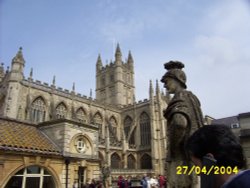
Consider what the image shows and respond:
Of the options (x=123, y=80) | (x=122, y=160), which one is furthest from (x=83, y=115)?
(x=123, y=80)

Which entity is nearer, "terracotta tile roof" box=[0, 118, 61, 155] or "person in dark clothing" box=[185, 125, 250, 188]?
"person in dark clothing" box=[185, 125, 250, 188]

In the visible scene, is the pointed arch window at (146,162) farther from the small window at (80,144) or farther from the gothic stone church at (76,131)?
the small window at (80,144)

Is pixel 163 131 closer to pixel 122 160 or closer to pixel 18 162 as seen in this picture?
pixel 122 160

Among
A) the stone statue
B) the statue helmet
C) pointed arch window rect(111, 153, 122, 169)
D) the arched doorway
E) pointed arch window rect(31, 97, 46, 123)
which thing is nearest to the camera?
the stone statue

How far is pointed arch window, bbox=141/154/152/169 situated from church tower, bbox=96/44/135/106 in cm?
1724

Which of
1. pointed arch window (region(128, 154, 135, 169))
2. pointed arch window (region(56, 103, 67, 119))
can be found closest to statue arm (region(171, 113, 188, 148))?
pointed arch window (region(56, 103, 67, 119))

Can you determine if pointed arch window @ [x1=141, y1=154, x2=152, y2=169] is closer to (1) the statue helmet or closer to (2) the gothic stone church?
(2) the gothic stone church

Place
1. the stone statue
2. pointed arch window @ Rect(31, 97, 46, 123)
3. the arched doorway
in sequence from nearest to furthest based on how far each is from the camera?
the stone statue
the arched doorway
pointed arch window @ Rect(31, 97, 46, 123)

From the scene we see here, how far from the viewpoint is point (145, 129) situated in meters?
42.5

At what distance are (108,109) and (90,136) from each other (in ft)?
106

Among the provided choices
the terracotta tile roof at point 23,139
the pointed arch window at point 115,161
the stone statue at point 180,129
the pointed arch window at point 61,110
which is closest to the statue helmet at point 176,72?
the stone statue at point 180,129

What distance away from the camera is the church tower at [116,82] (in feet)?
184

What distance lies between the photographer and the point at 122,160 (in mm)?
36719

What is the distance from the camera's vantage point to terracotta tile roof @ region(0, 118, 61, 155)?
866cm
